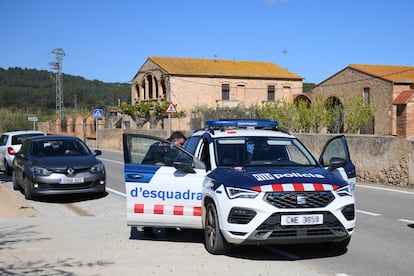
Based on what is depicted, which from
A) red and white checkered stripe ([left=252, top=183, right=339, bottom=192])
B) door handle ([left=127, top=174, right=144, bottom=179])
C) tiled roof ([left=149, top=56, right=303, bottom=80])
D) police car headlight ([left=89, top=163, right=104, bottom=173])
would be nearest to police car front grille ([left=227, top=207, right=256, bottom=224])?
red and white checkered stripe ([left=252, top=183, right=339, bottom=192])

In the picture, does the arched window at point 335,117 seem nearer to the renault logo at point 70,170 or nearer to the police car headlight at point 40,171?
the renault logo at point 70,170

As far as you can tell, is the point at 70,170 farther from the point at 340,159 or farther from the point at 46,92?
the point at 46,92

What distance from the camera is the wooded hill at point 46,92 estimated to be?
10675 cm

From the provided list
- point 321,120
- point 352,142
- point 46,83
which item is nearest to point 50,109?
point 46,83

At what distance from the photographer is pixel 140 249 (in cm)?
776

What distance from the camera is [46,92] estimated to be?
116 meters

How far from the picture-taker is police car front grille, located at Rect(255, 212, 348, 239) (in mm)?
6473

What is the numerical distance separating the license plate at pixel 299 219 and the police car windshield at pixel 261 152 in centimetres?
136

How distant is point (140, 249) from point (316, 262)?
2.44 m

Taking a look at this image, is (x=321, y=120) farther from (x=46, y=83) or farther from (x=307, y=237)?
(x=46, y=83)

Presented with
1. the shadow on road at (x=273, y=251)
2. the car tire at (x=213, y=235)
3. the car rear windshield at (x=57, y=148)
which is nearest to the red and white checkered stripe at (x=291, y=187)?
the car tire at (x=213, y=235)

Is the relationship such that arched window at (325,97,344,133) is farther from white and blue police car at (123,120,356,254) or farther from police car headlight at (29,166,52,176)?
white and blue police car at (123,120,356,254)

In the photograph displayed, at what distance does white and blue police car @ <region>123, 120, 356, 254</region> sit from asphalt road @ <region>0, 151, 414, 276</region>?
1.03ft

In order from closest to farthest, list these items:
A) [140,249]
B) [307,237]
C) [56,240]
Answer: [307,237]
[140,249]
[56,240]
